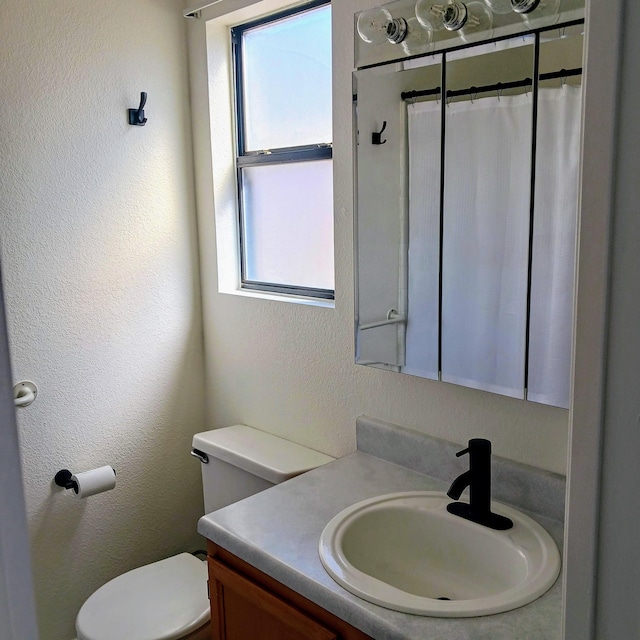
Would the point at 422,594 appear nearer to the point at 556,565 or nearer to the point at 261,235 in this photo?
the point at 556,565

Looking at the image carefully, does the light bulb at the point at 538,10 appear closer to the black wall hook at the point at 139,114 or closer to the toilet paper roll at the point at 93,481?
the black wall hook at the point at 139,114

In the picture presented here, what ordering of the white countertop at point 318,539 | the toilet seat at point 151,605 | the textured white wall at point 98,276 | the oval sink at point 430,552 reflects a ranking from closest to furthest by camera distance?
the white countertop at point 318,539 → the oval sink at point 430,552 → the toilet seat at point 151,605 → the textured white wall at point 98,276

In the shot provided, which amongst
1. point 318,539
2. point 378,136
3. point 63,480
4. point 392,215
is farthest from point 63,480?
point 378,136

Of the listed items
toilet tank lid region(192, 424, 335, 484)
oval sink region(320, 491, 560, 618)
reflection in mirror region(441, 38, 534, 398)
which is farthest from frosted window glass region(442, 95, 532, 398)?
toilet tank lid region(192, 424, 335, 484)

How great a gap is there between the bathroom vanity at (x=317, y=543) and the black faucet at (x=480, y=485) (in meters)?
0.11

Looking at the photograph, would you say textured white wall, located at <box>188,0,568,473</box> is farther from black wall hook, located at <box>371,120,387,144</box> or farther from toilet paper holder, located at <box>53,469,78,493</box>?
toilet paper holder, located at <box>53,469,78,493</box>

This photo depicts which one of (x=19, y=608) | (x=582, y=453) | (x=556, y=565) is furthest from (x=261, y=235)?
(x=19, y=608)

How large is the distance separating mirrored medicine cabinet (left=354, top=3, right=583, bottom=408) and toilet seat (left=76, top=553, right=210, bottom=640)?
0.85 metres

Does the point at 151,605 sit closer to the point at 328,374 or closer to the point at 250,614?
the point at 250,614

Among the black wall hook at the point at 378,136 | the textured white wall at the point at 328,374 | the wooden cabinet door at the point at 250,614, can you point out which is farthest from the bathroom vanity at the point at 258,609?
the black wall hook at the point at 378,136

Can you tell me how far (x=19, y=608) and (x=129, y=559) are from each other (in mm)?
1976

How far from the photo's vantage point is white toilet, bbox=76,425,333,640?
5.88ft

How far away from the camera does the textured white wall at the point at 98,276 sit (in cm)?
189

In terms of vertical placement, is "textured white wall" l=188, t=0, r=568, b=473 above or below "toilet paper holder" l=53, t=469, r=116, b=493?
above
